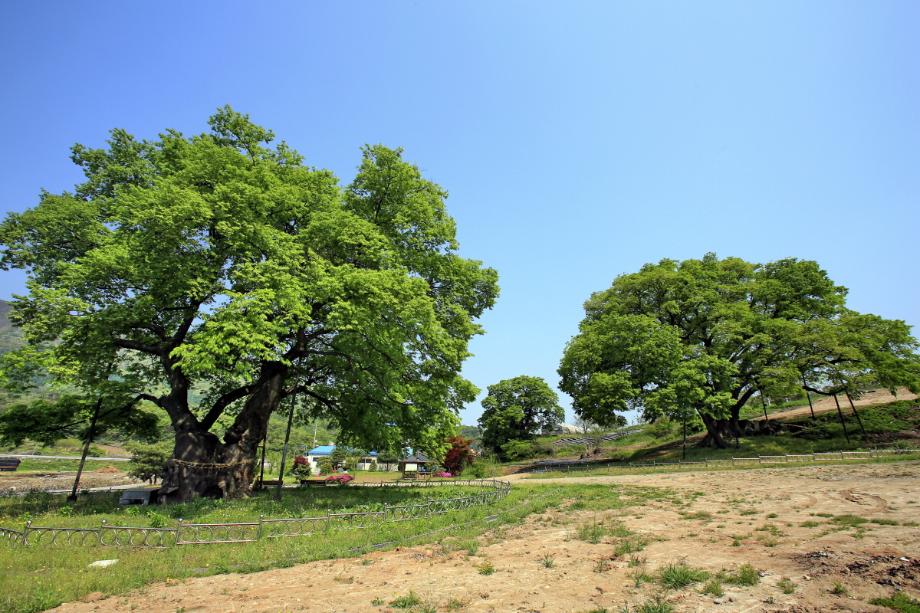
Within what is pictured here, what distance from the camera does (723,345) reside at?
39.2 m

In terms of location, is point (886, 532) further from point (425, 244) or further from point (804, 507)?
point (425, 244)

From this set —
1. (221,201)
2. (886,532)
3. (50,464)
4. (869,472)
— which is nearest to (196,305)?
(221,201)

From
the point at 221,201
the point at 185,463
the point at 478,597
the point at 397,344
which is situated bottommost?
the point at 478,597

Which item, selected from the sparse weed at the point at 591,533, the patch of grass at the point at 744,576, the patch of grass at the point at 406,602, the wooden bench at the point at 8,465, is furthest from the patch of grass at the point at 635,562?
the wooden bench at the point at 8,465

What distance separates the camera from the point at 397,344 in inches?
750

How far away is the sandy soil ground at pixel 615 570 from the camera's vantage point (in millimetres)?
7332

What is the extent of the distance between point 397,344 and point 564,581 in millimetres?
12111

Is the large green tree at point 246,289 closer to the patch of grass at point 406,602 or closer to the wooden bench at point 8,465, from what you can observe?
the patch of grass at point 406,602

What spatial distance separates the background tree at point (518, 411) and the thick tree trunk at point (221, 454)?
154ft

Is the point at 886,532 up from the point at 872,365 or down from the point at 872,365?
down

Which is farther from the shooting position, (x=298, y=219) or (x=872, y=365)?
(x=872, y=365)

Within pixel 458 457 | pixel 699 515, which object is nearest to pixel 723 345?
pixel 699 515

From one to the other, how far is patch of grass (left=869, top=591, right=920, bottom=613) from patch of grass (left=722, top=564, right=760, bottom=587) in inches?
64.5

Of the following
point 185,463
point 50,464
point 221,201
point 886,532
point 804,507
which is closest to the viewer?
point 886,532
